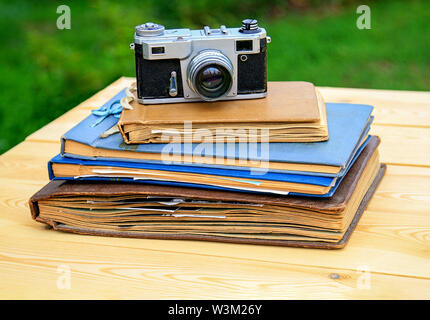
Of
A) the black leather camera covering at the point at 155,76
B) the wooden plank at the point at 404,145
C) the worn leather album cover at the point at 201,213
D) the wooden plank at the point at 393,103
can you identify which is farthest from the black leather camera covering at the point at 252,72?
the wooden plank at the point at 393,103

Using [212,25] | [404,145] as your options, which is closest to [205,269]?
[404,145]

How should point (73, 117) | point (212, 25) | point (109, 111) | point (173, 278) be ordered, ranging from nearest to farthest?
1. point (173, 278)
2. point (109, 111)
3. point (73, 117)
4. point (212, 25)

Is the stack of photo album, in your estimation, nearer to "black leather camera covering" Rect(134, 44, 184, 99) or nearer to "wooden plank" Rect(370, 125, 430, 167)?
"black leather camera covering" Rect(134, 44, 184, 99)

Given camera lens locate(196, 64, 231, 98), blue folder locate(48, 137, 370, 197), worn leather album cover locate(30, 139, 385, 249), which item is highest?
camera lens locate(196, 64, 231, 98)

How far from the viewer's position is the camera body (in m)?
0.96

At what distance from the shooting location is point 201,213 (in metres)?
0.92

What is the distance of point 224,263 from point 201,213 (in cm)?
9

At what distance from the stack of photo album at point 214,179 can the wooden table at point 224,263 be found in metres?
0.03

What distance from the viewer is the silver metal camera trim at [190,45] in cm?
96

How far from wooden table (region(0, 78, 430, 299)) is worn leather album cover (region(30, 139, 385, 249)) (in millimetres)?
17

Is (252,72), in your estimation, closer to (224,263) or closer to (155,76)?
(155,76)

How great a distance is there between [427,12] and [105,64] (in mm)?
1866

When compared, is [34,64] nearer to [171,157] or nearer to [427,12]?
[427,12]

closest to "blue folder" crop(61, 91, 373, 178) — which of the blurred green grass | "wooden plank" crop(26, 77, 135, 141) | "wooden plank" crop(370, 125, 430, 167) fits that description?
"wooden plank" crop(370, 125, 430, 167)
